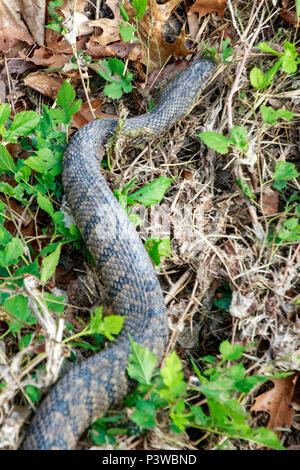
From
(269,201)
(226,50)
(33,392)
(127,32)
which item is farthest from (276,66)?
(33,392)

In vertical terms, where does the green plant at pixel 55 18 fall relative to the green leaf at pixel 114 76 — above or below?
above

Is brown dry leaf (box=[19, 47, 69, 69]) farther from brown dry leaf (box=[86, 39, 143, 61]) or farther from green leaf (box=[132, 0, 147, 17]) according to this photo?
green leaf (box=[132, 0, 147, 17])

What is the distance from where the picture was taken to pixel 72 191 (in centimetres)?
408

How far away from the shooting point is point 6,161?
3947mm

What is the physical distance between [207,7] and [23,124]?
2.49m

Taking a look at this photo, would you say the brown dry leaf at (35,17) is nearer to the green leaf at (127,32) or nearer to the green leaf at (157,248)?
the green leaf at (127,32)

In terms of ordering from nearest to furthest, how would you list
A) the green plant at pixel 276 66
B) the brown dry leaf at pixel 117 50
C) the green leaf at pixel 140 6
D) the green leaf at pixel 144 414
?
the green leaf at pixel 144 414 → the green plant at pixel 276 66 → the green leaf at pixel 140 6 → the brown dry leaf at pixel 117 50

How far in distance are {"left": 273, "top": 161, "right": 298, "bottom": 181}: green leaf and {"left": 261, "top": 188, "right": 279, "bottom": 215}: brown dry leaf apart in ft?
0.60

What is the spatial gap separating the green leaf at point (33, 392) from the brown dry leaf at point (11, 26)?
369cm

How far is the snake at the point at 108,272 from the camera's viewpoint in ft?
9.59

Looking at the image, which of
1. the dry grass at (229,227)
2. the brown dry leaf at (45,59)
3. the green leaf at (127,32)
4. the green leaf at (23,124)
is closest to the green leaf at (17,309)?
the dry grass at (229,227)

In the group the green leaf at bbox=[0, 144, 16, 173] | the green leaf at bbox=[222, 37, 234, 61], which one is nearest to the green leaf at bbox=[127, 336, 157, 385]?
the green leaf at bbox=[0, 144, 16, 173]

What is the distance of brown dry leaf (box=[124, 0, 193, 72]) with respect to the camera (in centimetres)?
459

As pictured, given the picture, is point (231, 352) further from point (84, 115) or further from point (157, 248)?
point (84, 115)
